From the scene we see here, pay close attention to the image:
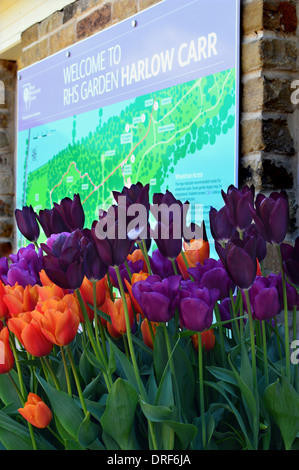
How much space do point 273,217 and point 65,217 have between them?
0.82 feet

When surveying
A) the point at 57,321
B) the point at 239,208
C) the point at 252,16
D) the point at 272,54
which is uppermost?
the point at 252,16

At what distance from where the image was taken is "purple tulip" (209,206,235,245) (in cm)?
64

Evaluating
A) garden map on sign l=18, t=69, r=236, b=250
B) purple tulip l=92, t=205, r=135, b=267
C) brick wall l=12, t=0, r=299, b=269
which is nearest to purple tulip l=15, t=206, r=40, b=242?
purple tulip l=92, t=205, r=135, b=267

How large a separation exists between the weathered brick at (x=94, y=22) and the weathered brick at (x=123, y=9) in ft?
0.16

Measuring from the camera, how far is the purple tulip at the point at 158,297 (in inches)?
20.8

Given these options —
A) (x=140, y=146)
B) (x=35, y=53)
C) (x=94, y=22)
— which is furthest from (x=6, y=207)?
(x=140, y=146)

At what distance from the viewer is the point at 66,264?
21.0 inches

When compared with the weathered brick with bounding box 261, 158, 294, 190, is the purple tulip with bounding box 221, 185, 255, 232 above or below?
below

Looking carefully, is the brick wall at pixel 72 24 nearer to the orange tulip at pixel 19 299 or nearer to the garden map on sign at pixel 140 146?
the garden map on sign at pixel 140 146

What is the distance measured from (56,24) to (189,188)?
126cm

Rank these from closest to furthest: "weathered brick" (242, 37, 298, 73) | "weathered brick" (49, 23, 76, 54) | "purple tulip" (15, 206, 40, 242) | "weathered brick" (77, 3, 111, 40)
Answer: "purple tulip" (15, 206, 40, 242) → "weathered brick" (242, 37, 298, 73) → "weathered brick" (77, 3, 111, 40) → "weathered brick" (49, 23, 76, 54)

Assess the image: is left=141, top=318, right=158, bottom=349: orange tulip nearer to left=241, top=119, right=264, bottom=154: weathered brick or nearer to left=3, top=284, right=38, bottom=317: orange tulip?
left=3, top=284, right=38, bottom=317: orange tulip

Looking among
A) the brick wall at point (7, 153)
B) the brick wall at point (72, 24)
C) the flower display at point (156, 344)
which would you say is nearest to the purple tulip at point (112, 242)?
the flower display at point (156, 344)

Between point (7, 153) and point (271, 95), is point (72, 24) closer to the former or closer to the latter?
point (7, 153)
